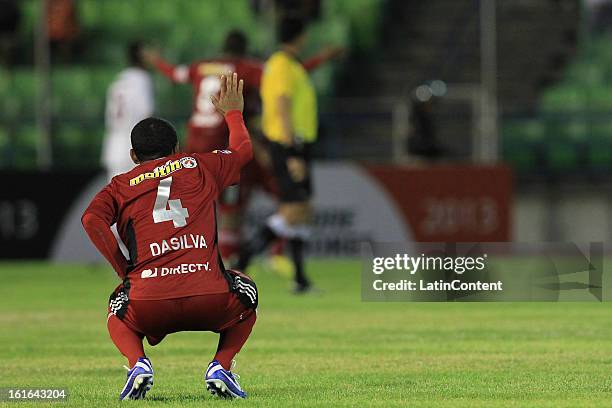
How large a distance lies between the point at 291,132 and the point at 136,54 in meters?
3.36

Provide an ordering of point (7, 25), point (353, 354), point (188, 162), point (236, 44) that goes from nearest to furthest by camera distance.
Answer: point (188, 162), point (353, 354), point (236, 44), point (7, 25)

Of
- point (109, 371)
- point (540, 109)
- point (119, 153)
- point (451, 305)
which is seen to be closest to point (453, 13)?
point (540, 109)

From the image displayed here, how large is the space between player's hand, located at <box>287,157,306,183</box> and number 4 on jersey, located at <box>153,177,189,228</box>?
6.76m

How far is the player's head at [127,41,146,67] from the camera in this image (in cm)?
1616

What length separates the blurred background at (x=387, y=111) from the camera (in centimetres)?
1892

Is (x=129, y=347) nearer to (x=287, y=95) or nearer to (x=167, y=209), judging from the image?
(x=167, y=209)

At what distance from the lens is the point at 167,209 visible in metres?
6.70

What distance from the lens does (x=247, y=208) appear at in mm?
18547

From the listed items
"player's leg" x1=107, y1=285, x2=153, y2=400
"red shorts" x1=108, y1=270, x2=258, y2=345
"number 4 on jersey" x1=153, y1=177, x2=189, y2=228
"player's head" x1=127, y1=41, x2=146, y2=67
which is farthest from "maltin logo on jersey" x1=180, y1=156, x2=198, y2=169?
"player's head" x1=127, y1=41, x2=146, y2=67

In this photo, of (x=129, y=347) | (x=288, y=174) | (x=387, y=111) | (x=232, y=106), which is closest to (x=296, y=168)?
(x=288, y=174)

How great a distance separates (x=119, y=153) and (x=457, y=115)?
603 centimetres

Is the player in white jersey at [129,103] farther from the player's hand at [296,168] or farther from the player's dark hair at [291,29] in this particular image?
the player's hand at [296,168]

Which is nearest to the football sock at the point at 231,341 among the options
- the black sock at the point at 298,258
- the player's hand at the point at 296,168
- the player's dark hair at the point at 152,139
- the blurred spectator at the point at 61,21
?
the player's dark hair at the point at 152,139

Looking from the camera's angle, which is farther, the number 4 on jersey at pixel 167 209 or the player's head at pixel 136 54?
the player's head at pixel 136 54
